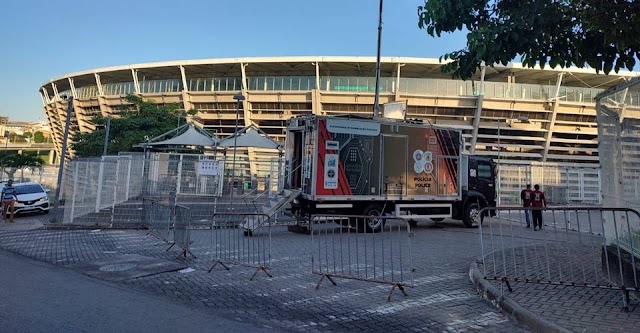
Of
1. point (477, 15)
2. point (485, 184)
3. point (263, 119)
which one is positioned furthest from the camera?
point (263, 119)

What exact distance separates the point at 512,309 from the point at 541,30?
3.45m

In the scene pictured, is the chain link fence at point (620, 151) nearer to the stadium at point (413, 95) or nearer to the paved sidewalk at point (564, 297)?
the paved sidewalk at point (564, 297)

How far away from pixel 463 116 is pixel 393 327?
49.6 metres

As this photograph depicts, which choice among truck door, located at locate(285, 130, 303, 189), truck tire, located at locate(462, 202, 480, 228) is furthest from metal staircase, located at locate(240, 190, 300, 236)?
truck tire, located at locate(462, 202, 480, 228)

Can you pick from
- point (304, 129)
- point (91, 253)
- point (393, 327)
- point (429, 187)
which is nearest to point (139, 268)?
point (91, 253)

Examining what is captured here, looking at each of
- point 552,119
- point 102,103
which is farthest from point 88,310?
point 102,103

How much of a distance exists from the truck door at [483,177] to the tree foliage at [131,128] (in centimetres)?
2924

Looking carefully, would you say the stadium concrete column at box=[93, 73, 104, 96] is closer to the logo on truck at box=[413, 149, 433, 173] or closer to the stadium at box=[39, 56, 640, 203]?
the stadium at box=[39, 56, 640, 203]

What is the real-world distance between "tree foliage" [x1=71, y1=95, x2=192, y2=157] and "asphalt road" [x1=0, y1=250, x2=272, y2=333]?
3229cm

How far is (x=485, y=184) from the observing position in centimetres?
1667

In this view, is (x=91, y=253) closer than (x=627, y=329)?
No

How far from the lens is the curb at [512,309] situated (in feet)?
15.3

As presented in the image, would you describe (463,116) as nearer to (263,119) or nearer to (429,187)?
(263,119)

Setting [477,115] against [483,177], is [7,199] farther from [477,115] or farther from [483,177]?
[477,115]
